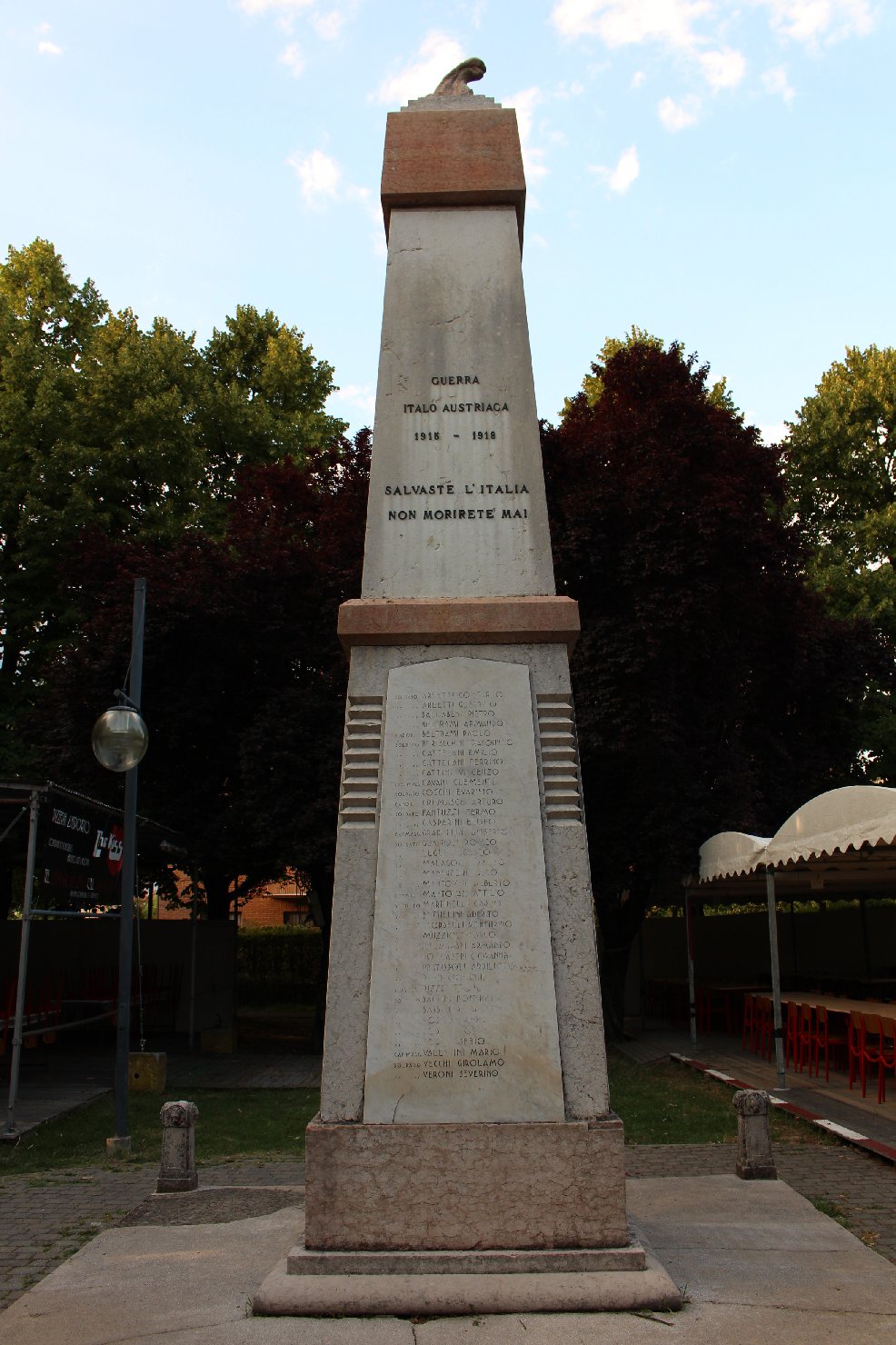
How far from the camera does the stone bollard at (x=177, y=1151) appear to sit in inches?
298

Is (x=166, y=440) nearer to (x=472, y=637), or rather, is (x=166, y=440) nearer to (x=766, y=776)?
(x=766, y=776)

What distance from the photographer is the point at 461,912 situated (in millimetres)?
5484

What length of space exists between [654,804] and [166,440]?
12985 millimetres

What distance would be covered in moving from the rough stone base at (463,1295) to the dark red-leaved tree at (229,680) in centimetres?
1232

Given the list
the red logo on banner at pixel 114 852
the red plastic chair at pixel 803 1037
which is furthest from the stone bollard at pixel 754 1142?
the red logo on banner at pixel 114 852

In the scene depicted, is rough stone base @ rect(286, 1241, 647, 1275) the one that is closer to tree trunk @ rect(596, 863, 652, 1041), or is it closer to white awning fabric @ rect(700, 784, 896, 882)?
white awning fabric @ rect(700, 784, 896, 882)

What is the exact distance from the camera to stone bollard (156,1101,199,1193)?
7570 millimetres

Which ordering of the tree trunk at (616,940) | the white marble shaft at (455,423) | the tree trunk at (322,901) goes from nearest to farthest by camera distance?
the white marble shaft at (455,423), the tree trunk at (322,901), the tree trunk at (616,940)

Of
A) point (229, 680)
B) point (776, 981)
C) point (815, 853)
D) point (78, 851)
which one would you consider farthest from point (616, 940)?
point (78, 851)

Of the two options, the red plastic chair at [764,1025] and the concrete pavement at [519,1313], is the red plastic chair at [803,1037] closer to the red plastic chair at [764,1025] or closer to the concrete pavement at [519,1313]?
the red plastic chair at [764,1025]

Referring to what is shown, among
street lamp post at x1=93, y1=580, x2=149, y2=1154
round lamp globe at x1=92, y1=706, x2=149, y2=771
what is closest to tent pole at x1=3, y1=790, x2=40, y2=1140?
street lamp post at x1=93, y1=580, x2=149, y2=1154

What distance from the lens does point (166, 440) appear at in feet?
76.2

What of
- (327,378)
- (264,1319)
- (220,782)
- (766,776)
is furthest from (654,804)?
(327,378)

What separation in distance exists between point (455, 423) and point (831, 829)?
20.4 feet
